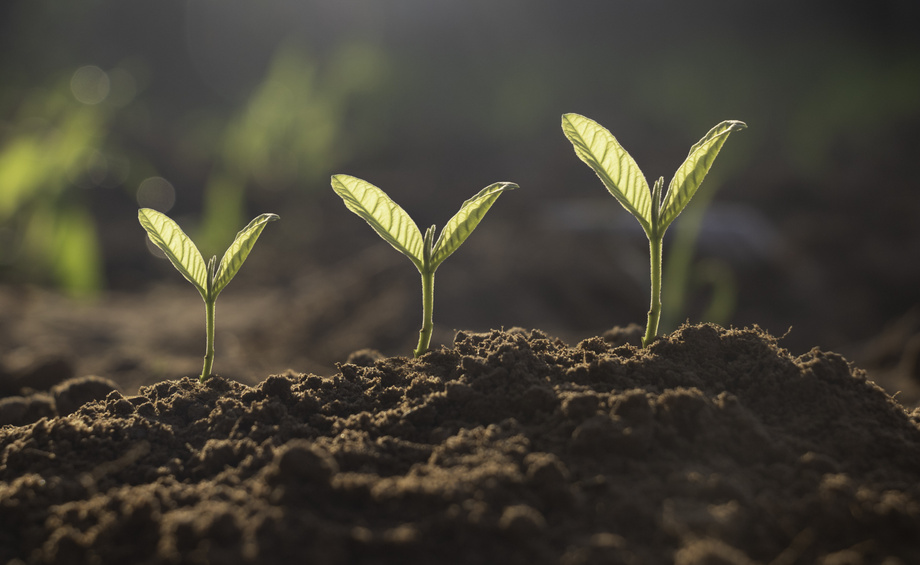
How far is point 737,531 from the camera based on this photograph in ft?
2.36

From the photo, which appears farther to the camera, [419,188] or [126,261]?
[419,188]

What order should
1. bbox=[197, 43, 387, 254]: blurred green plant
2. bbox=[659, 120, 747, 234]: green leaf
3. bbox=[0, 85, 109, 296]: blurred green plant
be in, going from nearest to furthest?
bbox=[659, 120, 747, 234]: green leaf → bbox=[0, 85, 109, 296]: blurred green plant → bbox=[197, 43, 387, 254]: blurred green plant

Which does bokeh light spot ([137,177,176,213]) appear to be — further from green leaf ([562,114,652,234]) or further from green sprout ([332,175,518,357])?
green leaf ([562,114,652,234])

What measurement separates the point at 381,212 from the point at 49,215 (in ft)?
10.9

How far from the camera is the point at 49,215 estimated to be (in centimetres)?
365

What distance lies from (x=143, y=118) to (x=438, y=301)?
5.73 metres

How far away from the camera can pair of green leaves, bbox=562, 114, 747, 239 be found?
42.0 inches

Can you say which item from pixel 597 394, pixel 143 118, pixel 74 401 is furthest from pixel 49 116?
pixel 597 394

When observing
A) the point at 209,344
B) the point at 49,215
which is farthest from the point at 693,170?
the point at 49,215

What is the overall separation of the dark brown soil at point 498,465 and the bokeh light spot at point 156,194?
178 inches

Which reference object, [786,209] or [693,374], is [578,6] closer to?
[786,209]

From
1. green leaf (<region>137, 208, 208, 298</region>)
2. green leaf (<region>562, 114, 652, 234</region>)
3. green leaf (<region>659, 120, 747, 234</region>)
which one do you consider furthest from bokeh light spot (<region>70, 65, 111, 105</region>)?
Result: green leaf (<region>659, 120, 747, 234</region>)

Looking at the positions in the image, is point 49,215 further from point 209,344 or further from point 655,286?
point 655,286

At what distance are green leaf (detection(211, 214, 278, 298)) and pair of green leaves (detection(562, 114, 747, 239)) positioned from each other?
0.54 meters
